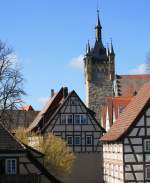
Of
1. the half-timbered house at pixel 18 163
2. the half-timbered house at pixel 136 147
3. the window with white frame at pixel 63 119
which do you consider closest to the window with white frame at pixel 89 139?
the window with white frame at pixel 63 119

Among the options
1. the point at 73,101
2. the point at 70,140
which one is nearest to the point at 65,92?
the point at 73,101

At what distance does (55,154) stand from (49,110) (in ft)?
52.7

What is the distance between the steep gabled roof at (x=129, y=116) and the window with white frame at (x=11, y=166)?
12.9m

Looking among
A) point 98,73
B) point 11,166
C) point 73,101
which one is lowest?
point 11,166

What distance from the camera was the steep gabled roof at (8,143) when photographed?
113 ft

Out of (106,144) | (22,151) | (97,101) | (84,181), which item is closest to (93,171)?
(84,181)

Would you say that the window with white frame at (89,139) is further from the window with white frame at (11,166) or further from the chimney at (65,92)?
the window with white frame at (11,166)

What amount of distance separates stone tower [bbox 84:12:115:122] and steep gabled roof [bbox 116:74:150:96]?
23.3ft

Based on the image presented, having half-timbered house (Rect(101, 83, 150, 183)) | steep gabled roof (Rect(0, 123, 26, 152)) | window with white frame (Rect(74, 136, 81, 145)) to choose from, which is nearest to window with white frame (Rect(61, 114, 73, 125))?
window with white frame (Rect(74, 136, 81, 145))

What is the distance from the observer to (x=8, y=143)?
1369 inches

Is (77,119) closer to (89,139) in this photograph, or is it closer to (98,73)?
(89,139)

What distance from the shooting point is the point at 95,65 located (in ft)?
358

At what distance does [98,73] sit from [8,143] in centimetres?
7455

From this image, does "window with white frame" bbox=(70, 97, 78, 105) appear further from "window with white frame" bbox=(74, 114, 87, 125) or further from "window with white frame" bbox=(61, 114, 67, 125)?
"window with white frame" bbox=(61, 114, 67, 125)
